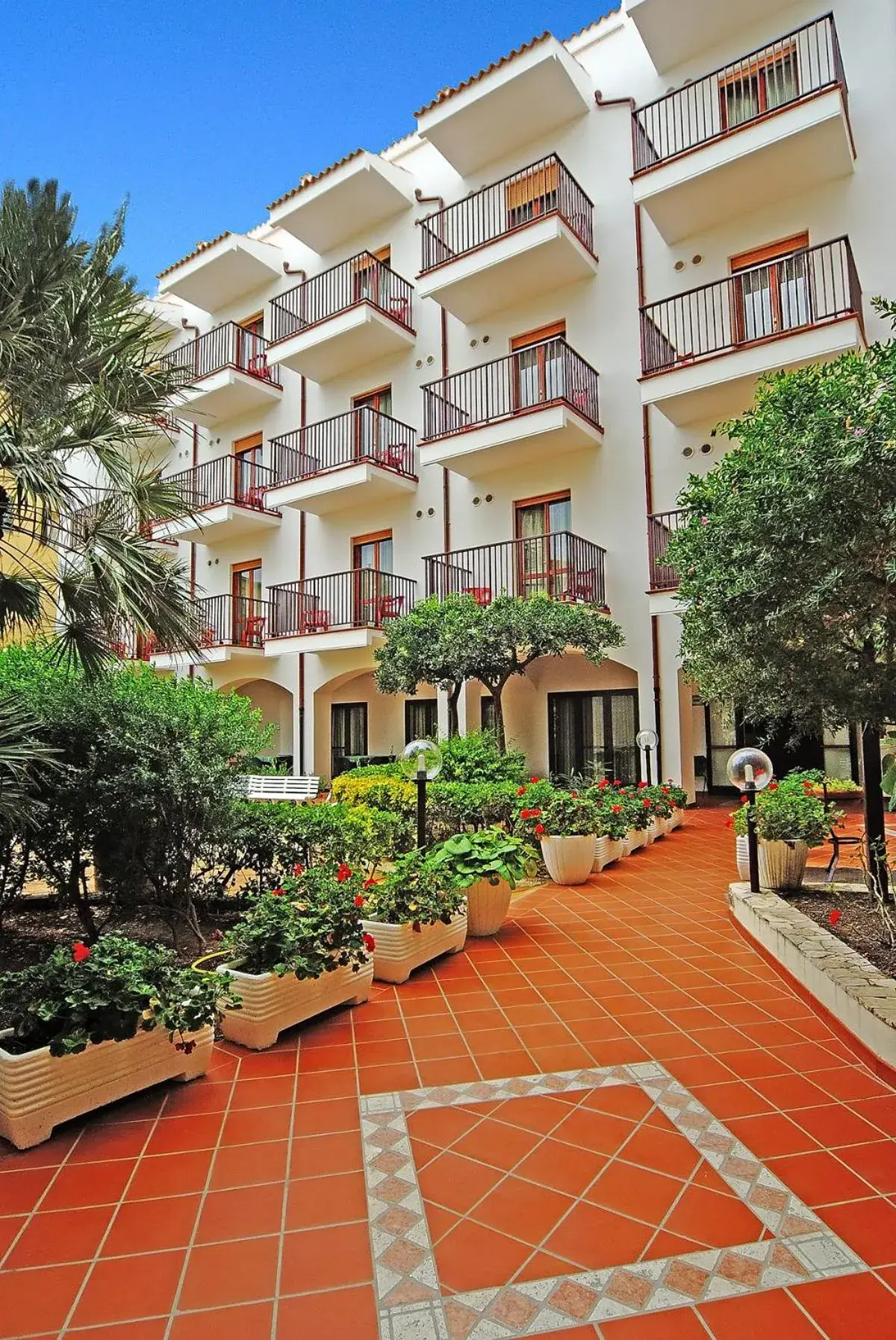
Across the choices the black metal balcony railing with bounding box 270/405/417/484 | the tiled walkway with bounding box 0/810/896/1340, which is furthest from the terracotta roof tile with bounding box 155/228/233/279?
the tiled walkway with bounding box 0/810/896/1340

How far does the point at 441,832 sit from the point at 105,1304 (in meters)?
6.59

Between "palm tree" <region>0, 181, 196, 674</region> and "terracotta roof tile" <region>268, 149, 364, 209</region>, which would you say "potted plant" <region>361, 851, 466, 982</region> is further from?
"terracotta roof tile" <region>268, 149, 364, 209</region>

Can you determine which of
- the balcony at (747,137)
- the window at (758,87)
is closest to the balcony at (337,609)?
the balcony at (747,137)

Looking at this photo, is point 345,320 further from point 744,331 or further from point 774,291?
point 774,291

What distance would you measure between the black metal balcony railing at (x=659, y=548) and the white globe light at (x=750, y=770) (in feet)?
19.3

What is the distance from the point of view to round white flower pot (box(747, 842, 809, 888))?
603 cm

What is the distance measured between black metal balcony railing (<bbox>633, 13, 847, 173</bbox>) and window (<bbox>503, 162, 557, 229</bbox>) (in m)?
1.75

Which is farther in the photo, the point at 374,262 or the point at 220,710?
the point at 374,262

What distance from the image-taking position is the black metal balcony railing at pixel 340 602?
14.5m

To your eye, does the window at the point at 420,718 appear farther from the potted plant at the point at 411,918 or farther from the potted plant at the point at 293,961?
the potted plant at the point at 293,961

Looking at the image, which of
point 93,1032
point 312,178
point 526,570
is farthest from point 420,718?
point 93,1032

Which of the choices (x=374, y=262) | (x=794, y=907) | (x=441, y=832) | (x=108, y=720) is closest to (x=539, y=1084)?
(x=794, y=907)

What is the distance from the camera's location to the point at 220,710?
213 inches

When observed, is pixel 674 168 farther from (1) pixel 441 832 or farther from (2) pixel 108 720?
(2) pixel 108 720
